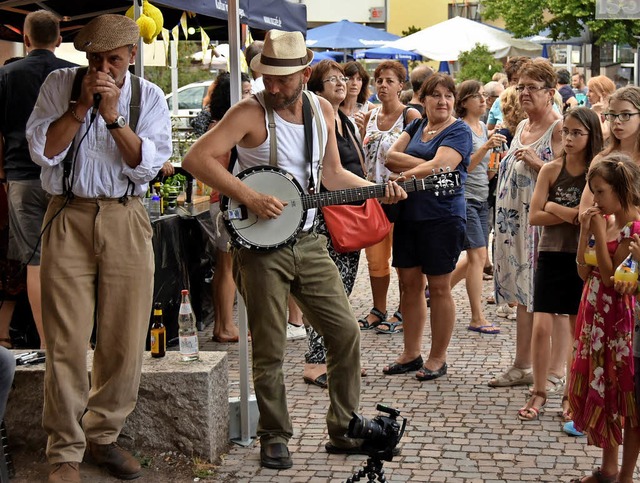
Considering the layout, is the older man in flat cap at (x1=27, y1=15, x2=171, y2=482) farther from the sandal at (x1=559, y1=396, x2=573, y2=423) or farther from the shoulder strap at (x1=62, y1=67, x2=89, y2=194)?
the sandal at (x1=559, y1=396, x2=573, y2=423)

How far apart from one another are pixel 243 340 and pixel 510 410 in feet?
5.59

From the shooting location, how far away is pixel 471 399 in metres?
6.35

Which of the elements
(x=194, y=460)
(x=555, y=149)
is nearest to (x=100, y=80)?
(x=194, y=460)

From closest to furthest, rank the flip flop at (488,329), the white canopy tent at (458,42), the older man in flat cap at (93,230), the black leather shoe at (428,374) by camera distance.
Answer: the older man in flat cap at (93,230)
the black leather shoe at (428,374)
the flip flop at (488,329)
the white canopy tent at (458,42)

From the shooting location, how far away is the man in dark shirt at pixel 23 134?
6.48 m

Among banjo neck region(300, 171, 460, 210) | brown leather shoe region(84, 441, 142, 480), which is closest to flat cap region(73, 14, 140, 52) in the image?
banjo neck region(300, 171, 460, 210)

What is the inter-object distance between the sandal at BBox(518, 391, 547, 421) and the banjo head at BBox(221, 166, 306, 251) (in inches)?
72.4

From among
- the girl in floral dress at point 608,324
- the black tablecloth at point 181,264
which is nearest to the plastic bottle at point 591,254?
the girl in floral dress at point 608,324

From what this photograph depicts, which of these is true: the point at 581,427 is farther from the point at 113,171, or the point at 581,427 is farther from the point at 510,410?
the point at 113,171

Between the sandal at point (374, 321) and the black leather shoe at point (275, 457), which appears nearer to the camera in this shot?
the black leather shoe at point (275, 457)

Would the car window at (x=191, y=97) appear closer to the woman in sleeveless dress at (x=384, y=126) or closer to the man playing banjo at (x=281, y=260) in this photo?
the woman in sleeveless dress at (x=384, y=126)

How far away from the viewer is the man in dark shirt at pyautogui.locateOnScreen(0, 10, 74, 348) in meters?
6.48

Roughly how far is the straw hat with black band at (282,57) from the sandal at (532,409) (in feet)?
7.71

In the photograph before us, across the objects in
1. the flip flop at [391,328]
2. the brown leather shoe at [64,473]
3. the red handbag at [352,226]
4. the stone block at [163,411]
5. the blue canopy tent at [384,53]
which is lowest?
the flip flop at [391,328]
